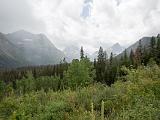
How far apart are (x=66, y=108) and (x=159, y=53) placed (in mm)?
74420

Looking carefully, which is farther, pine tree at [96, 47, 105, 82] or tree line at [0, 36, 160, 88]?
pine tree at [96, 47, 105, 82]

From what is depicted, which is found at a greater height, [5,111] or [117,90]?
[117,90]

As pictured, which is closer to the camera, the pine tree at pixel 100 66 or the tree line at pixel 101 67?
the tree line at pixel 101 67

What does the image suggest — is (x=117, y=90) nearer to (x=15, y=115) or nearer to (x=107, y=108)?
(x=107, y=108)

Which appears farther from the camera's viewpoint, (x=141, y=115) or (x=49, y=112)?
(x=49, y=112)

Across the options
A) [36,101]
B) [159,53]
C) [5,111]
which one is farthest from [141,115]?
[159,53]

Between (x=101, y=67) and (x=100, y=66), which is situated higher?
(x=100, y=66)

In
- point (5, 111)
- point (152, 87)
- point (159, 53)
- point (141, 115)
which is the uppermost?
point (159, 53)

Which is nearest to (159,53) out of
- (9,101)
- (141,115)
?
(9,101)

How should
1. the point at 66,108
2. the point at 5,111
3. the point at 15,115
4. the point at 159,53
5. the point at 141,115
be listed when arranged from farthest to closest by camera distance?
the point at 159,53 → the point at 5,111 → the point at 66,108 → the point at 15,115 → the point at 141,115

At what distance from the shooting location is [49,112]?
8.44 meters

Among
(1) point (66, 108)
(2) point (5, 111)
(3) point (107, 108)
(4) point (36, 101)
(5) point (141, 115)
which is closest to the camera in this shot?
(5) point (141, 115)

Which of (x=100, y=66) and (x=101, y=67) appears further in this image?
(x=100, y=66)

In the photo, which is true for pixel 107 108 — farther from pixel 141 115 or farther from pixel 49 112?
pixel 141 115
